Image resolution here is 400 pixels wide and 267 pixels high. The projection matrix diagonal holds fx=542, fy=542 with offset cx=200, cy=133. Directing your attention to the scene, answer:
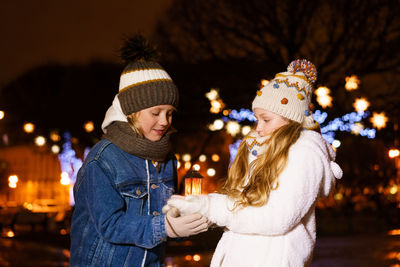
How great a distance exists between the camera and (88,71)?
21344 mm

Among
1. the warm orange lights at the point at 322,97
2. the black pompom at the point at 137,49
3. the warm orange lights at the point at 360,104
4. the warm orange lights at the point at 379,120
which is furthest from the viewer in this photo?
the warm orange lights at the point at 379,120

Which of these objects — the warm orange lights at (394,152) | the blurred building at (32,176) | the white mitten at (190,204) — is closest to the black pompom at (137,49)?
the white mitten at (190,204)

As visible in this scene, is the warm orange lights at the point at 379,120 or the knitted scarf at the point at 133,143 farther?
the warm orange lights at the point at 379,120

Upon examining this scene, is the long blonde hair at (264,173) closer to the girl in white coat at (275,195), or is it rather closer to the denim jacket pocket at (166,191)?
the girl in white coat at (275,195)

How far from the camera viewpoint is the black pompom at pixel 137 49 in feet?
11.8

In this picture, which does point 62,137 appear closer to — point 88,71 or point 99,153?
point 88,71

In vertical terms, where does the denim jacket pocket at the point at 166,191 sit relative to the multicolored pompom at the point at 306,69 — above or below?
below

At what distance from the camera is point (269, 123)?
3.42 metres

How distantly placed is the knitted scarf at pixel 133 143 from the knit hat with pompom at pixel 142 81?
0.44ft

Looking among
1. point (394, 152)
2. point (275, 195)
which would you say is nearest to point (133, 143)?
point (275, 195)

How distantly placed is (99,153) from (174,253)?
11237 mm

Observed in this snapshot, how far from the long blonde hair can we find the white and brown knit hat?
0.09 metres

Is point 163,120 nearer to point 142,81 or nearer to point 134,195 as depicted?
point 142,81

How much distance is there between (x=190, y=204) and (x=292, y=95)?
0.99m
